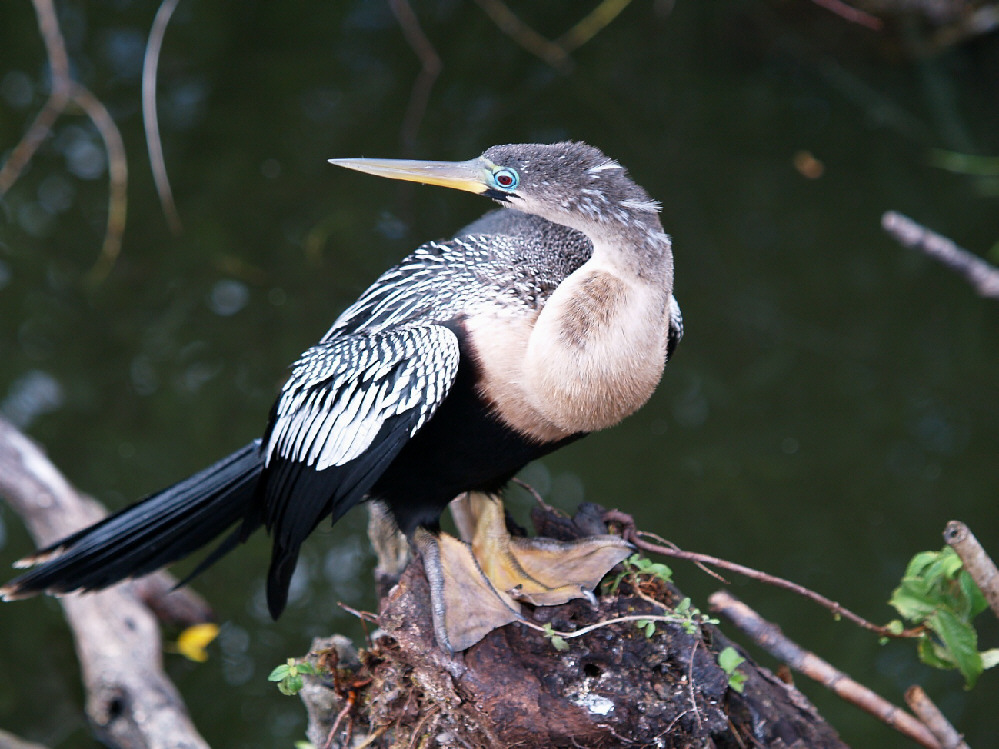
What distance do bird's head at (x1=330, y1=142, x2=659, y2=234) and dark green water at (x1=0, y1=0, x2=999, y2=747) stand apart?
2015mm

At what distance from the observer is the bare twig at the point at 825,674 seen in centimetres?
243

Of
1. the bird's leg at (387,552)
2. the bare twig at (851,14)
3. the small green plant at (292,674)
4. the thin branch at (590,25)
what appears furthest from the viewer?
the thin branch at (590,25)

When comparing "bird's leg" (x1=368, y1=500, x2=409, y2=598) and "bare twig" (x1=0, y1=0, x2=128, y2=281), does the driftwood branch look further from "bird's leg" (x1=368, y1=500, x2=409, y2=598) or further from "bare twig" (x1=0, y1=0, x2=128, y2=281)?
"bare twig" (x1=0, y1=0, x2=128, y2=281)

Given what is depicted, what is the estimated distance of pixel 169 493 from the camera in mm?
2805

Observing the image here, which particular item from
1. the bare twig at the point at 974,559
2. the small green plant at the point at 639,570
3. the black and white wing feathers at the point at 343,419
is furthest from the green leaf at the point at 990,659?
the black and white wing feathers at the point at 343,419

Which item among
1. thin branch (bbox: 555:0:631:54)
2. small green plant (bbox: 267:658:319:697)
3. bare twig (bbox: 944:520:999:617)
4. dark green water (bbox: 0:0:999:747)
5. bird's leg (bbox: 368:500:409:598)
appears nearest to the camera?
bare twig (bbox: 944:520:999:617)

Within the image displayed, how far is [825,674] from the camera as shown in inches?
94.9

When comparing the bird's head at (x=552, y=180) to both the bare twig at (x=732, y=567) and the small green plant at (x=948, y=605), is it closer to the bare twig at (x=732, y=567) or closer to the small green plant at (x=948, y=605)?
the bare twig at (x=732, y=567)

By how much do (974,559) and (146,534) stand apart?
212 cm

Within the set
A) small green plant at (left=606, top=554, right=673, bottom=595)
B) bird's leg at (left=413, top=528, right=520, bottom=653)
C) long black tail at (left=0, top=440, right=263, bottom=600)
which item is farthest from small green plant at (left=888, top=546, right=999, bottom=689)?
long black tail at (left=0, top=440, right=263, bottom=600)

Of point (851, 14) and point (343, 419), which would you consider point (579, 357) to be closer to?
point (343, 419)

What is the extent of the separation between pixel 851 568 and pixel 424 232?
8.99ft

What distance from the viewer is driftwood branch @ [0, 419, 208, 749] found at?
3.16 meters

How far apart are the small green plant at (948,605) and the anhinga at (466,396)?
71cm
